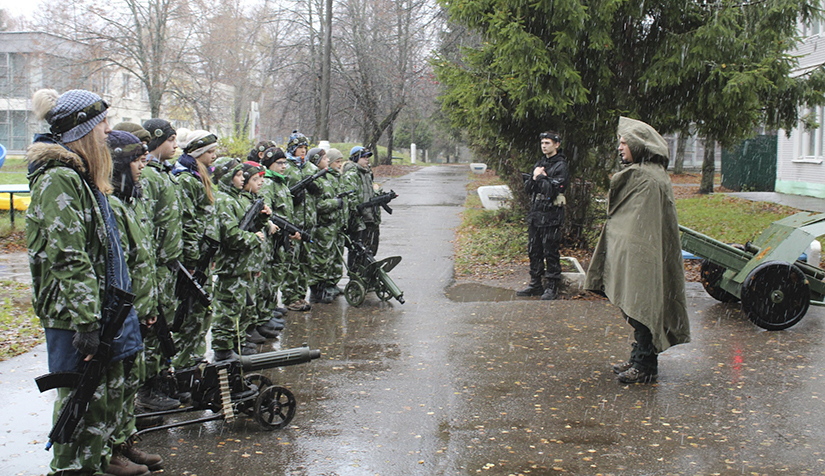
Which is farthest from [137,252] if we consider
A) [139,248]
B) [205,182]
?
[205,182]

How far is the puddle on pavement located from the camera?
9.07 meters

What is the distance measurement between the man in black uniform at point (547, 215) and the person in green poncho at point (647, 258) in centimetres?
291

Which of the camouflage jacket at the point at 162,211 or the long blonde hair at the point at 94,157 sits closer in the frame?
the long blonde hair at the point at 94,157

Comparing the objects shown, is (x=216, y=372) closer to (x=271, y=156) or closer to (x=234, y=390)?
(x=234, y=390)

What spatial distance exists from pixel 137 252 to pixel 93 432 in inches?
38.1

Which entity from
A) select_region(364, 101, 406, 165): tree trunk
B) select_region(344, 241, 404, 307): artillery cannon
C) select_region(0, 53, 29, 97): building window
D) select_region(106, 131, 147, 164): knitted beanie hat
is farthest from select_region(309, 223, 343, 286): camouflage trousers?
select_region(0, 53, 29, 97): building window

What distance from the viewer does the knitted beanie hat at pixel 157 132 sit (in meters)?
5.07

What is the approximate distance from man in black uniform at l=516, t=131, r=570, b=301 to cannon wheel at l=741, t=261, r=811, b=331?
2.39 m

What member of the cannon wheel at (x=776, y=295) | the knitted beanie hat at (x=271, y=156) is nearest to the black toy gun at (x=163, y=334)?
the knitted beanie hat at (x=271, y=156)

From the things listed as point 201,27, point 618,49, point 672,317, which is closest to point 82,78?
point 201,27

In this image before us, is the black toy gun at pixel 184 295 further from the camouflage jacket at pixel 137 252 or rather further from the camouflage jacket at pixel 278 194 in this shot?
the camouflage jacket at pixel 278 194

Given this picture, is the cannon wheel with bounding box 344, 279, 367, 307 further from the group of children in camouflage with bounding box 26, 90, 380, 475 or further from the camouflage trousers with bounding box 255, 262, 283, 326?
the camouflage trousers with bounding box 255, 262, 283, 326

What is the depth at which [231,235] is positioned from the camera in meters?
5.81

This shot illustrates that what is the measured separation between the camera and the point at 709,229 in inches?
574
